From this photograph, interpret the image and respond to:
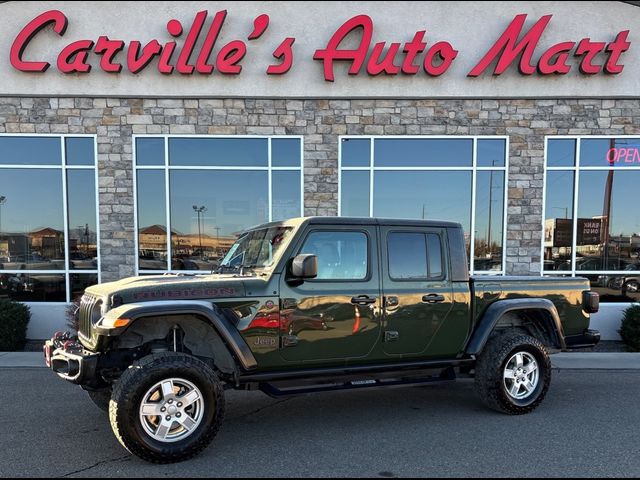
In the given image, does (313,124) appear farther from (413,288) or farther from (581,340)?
(581,340)

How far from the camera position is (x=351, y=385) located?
13.3 ft

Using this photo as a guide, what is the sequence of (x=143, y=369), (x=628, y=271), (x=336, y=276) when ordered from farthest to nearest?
(x=628, y=271) → (x=336, y=276) → (x=143, y=369)

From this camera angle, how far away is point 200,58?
8266 mm

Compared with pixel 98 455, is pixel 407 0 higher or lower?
higher

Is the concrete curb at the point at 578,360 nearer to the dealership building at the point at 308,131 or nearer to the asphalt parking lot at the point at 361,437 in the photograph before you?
the asphalt parking lot at the point at 361,437

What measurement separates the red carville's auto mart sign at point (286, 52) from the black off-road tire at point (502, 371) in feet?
18.8

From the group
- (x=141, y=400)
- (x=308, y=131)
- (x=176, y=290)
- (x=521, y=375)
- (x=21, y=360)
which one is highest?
(x=308, y=131)

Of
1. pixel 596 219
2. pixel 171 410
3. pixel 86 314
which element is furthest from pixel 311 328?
pixel 596 219

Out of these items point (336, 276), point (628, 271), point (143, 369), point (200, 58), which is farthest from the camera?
point (628, 271)

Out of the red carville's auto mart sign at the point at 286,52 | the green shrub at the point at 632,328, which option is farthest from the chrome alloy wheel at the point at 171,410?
the green shrub at the point at 632,328

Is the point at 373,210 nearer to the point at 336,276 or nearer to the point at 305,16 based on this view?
the point at 305,16

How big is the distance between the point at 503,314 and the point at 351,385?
69.9 inches

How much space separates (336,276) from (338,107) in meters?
5.37

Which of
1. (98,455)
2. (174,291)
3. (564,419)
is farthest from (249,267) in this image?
(564,419)
